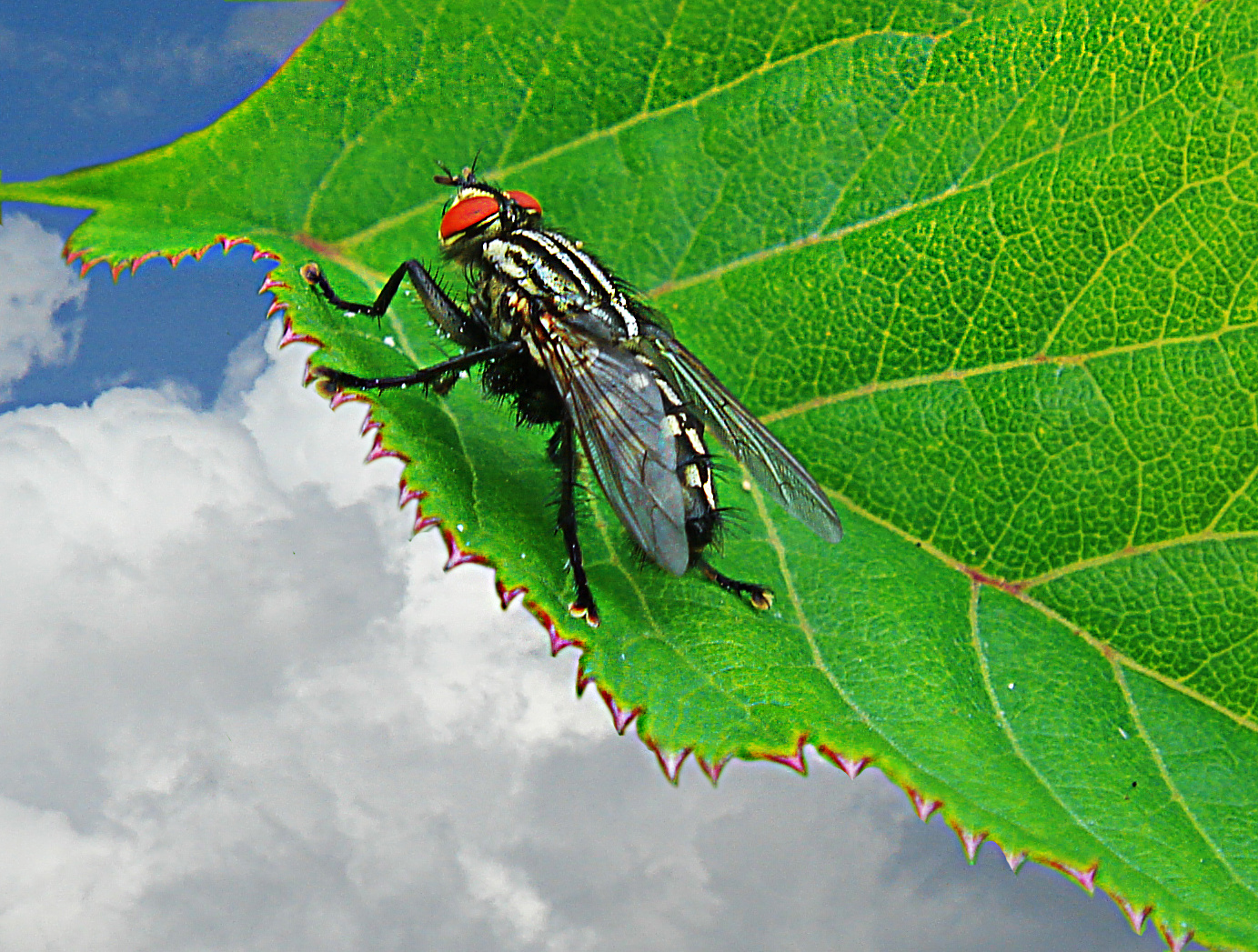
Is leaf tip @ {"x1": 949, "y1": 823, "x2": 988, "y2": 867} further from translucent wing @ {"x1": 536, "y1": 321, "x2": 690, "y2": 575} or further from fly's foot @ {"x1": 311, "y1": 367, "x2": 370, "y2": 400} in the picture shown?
fly's foot @ {"x1": 311, "y1": 367, "x2": 370, "y2": 400}

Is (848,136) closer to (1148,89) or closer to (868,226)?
(868,226)

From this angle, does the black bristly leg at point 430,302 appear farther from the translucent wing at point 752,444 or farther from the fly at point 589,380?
the translucent wing at point 752,444

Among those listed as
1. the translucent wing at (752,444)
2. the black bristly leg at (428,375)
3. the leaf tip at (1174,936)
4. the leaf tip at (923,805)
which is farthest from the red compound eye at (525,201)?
the leaf tip at (1174,936)

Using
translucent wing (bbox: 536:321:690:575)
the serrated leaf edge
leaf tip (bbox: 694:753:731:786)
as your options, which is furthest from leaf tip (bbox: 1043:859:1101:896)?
translucent wing (bbox: 536:321:690:575)

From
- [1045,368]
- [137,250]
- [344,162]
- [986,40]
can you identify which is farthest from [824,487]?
[137,250]

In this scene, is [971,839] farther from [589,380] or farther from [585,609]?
[589,380]

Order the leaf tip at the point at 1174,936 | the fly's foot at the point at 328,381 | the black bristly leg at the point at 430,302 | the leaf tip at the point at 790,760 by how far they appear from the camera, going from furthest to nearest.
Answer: the black bristly leg at the point at 430,302
the fly's foot at the point at 328,381
the leaf tip at the point at 790,760
the leaf tip at the point at 1174,936

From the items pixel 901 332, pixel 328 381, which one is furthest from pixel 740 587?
pixel 328 381
